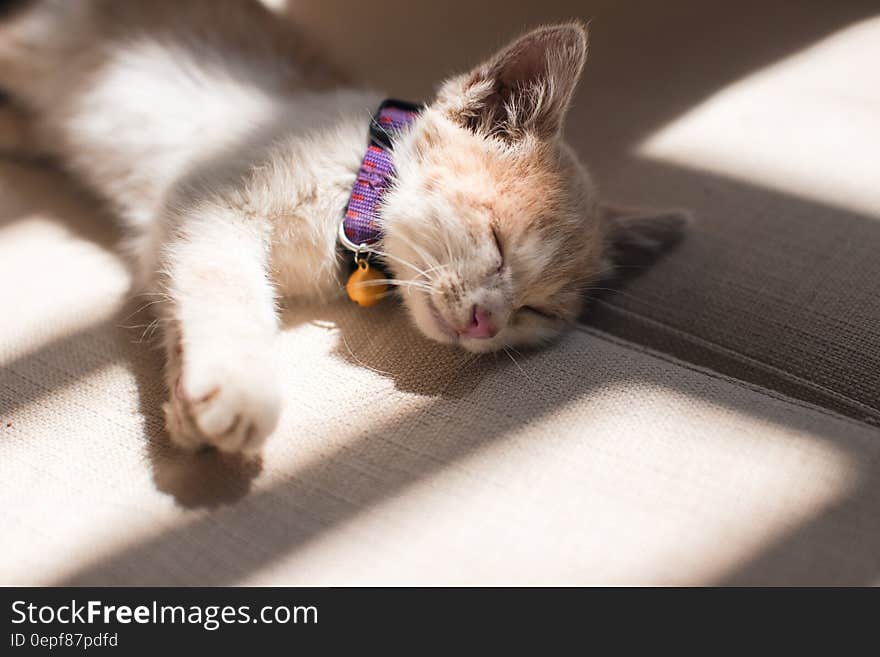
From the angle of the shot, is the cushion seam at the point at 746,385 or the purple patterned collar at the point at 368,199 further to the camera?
the purple patterned collar at the point at 368,199

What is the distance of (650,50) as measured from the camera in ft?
6.50

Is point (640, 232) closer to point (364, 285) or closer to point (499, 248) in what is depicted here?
point (499, 248)

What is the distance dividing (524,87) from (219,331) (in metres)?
0.66

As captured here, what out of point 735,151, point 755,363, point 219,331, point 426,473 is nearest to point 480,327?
point 426,473

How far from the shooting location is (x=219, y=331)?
3.51 ft

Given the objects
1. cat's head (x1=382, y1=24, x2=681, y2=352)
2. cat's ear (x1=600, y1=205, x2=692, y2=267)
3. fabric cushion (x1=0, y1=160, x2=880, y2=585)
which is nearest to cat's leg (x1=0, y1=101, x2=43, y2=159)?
fabric cushion (x1=0, y1=160, x2=880, y2=585)

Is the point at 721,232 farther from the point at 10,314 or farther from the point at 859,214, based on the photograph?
the point at 10,314

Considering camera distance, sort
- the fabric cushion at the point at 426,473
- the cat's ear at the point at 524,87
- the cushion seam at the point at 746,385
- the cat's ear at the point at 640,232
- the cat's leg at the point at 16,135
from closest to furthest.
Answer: the fabric cushion at the point at 426,473 → the cushion seam at the point at 746,385 → the cat's ear at the point at 524,87 → the cat's ear at the point at 640,232 → the cat's leg at the point at 16,135

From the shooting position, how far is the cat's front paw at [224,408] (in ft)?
3.12

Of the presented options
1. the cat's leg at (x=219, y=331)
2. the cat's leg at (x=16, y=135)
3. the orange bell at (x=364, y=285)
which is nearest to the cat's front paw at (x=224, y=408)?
the cat's leg at (x=219, y=331)

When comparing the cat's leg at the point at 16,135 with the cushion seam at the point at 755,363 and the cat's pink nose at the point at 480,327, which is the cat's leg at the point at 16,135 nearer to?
the cat's pink nose at the point at 480,327

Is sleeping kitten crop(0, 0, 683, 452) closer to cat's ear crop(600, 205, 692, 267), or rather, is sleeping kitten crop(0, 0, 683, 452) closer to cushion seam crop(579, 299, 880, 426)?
cat's ear crop(600, 205, 692, 267)

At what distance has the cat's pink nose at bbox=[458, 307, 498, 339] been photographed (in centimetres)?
117

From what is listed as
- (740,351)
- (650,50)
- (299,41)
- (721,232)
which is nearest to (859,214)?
(721,232)
